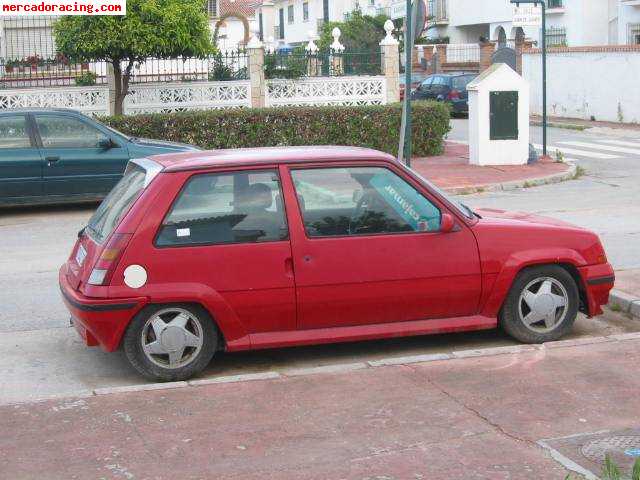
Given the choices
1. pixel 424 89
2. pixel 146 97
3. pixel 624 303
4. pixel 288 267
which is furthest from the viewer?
pixel 424 89

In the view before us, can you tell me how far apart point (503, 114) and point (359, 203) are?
12958 mm

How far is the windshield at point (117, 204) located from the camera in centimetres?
690

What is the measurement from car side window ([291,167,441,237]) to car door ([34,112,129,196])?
8.27 m

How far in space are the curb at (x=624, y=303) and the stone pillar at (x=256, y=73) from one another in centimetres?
1368

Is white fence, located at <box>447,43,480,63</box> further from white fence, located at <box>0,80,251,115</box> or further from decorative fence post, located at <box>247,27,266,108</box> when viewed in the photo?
white fence, located at <box>0,80,251,115</box>

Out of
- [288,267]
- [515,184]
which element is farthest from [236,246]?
[515,184]

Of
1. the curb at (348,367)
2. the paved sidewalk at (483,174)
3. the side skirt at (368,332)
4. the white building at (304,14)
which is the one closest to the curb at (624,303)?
the curb at (348,367)

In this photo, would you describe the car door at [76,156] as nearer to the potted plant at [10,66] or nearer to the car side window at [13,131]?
the car side window at [13,131]

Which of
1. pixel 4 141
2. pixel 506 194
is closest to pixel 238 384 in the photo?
pixel 4 141

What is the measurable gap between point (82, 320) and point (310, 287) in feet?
4.85

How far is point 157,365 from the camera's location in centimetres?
671

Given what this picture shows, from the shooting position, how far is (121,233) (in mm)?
6648

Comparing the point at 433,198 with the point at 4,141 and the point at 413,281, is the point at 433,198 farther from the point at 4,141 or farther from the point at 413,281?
the point at 4,141

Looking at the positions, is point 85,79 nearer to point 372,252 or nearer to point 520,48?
point 372,252
